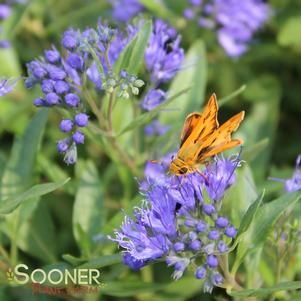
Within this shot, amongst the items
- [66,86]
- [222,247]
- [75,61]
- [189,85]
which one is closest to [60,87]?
[66,86]

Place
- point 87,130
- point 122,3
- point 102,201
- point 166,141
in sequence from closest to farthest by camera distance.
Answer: point 87,130, point 102,201, point 166,141, point 122,3

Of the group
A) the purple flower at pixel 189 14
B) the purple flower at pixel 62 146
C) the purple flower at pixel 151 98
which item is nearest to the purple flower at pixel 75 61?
the purple flower at pixel 62 146

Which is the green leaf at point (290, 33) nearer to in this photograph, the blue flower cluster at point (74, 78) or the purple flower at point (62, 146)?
the blue flower cluster at point (74, 78)

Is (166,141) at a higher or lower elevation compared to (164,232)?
lower

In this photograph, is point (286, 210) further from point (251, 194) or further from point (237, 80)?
point (237, 80)

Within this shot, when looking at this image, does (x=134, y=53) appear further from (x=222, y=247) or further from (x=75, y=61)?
(x=222, y=247)

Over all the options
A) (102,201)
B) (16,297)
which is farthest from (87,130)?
(16,297)
